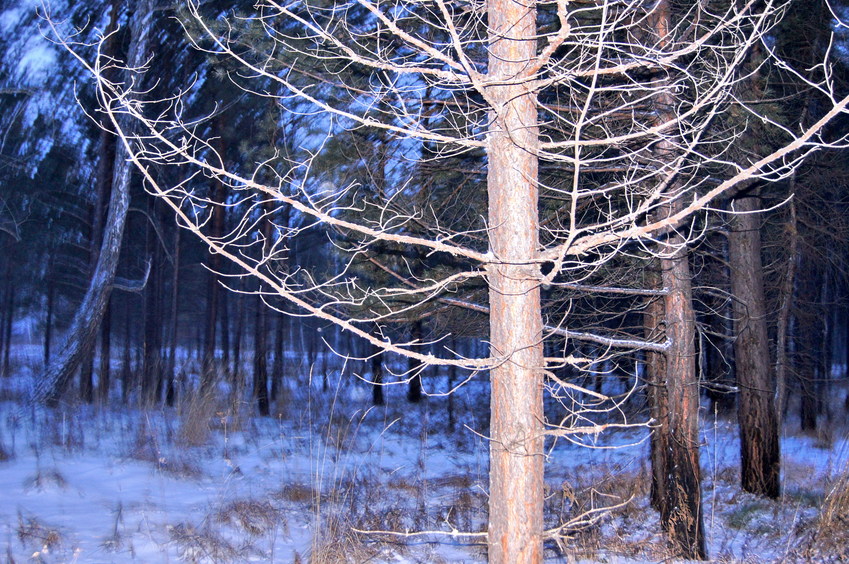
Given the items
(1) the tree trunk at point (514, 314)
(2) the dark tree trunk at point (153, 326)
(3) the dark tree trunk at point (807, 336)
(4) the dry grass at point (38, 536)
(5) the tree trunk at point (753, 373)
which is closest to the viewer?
(1) the tree trunk at point (514, 314)

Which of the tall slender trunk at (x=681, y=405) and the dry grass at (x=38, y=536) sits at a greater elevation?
the tall slender trunk at (x=681, y=405)

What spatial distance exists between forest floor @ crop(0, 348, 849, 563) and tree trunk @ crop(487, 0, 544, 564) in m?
0.21

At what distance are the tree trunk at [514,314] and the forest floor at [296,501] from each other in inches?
8.1

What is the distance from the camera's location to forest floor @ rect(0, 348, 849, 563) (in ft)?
15.6

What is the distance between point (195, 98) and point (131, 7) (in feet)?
6.45

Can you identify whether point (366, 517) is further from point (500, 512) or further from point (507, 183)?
point (507, 183)

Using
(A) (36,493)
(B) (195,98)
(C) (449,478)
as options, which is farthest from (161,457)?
(B) (195,98)

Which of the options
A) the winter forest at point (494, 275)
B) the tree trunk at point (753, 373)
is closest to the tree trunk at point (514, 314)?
the winter forest at point (494, 275)

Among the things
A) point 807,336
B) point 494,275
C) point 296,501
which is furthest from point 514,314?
point 807,336

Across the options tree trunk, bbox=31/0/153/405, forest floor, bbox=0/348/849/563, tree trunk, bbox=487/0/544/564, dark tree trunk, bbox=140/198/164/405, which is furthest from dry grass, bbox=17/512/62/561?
dark tree trunk, bbox=140/198/164/405

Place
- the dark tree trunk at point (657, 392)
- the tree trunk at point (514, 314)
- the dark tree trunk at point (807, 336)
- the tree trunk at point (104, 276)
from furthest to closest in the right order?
the dark tree trunk at point (807, 336) → the tree trunk at point (104, 276) → the dark tree trunk at point (657, 392) → the tree trunk at point (514, 314)

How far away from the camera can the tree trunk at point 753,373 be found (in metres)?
7.16

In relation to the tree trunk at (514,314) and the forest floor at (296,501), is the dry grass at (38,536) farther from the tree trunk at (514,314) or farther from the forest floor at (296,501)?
the tree trunk at (514,314)

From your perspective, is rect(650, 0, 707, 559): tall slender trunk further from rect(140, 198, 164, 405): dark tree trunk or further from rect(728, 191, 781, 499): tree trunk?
rect(140, 198, 164, 405): dark tree trunk
